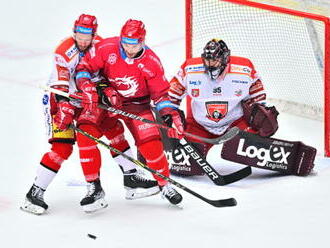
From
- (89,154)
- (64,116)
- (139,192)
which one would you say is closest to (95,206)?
(89,154)

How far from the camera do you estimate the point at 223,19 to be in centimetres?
666

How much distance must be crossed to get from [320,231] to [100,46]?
Result: 1530 mm

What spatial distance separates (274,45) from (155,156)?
180cm

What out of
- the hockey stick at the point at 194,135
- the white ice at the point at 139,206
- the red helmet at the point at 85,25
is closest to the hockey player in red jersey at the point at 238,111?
the white ice at the point at 139,206

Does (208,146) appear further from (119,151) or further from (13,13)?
(13,13)

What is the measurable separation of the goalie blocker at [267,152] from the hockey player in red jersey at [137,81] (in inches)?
25.1

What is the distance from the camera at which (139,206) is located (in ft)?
17.5

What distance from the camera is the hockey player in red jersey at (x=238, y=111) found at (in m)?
5.77

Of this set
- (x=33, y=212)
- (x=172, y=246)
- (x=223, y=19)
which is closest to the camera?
(x=172, y=246)

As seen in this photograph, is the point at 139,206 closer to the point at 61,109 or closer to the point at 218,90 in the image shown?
the point at 61,109

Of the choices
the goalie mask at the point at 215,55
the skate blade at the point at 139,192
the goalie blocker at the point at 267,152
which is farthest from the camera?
the goalie blocker at the point at 267,152

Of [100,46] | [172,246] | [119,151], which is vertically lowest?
[172,246]

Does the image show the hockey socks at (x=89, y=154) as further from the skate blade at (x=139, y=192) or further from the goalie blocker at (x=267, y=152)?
the goalie blocker at (x=267, y=152)

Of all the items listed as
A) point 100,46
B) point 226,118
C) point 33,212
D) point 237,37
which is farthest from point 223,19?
point 33,212
